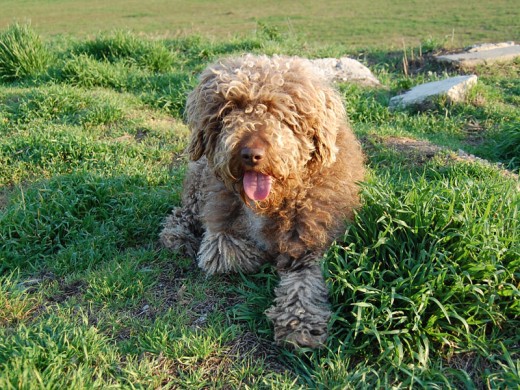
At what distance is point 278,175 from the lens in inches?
132

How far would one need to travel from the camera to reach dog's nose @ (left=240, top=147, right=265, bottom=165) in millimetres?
3207

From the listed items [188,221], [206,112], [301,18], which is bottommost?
[301,18]

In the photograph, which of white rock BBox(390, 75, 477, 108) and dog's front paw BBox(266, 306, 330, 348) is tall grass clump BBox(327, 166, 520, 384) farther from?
white rock BBox(390, 75, 477, 108)

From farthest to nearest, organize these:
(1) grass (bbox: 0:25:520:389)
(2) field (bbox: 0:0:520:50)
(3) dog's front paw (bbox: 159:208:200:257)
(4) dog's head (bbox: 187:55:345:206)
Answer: (2) field (bbox: 0:0:520:50), (3) dog's front paw (bbox: 159:208:200:257), (4) dog's head (bbox: 187:55:345:206), (1) grass (bbox: 0:25:520:389)

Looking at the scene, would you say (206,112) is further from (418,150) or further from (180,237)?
(418,150)

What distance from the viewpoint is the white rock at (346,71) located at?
8.23 meters

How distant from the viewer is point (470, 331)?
3225mm

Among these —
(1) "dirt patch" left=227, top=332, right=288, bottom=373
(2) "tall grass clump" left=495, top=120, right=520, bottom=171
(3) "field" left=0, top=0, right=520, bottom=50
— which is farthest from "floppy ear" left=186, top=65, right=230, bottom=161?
(3) "field" left=0, top=0, right=520, bottom=50

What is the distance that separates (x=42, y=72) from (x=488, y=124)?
6709 mm

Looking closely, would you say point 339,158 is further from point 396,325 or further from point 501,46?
point 501,46

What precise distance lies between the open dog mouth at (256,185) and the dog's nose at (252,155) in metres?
0.16

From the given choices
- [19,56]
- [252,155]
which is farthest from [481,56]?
[19,56]

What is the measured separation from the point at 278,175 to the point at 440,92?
469 centimetres

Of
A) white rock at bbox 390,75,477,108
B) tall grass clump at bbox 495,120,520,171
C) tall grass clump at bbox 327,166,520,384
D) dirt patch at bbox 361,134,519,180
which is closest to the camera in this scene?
tall grass clump at bbox 327,166,520,384
